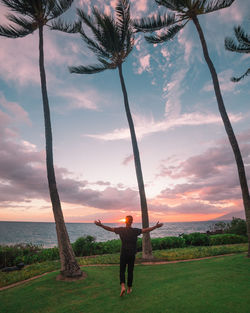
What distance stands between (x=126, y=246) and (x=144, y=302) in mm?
1269

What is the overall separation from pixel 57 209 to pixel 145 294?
504 centimetres

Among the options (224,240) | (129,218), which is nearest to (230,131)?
(129,218)

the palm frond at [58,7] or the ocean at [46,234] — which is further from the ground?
the palm frond at [58,7]

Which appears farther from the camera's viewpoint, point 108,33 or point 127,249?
point 108,33

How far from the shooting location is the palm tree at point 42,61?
8477mm

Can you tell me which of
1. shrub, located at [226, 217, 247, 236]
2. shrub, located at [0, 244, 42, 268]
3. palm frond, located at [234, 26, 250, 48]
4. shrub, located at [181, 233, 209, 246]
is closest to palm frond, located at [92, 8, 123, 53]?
palm frond, located at [234, 26, 250, 48]

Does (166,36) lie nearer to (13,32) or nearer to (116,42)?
(116,42)

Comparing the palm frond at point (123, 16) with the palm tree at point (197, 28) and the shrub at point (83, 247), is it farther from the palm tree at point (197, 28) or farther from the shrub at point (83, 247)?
the shrub at point (83, 247)

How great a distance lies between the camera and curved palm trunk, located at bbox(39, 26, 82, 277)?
821cm

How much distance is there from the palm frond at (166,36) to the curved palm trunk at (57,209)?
7065 millimetres

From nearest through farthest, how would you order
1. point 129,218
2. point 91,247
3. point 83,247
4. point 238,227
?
1. point 129,218
2. point 83,247
3. point 91,247
4. point 238,227

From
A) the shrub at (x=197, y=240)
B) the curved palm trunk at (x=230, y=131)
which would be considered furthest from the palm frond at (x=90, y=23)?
the shrub at (x=197, y=240)

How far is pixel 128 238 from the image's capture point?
5.53 metres

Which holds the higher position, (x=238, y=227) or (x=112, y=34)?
(x=112, y=34)
